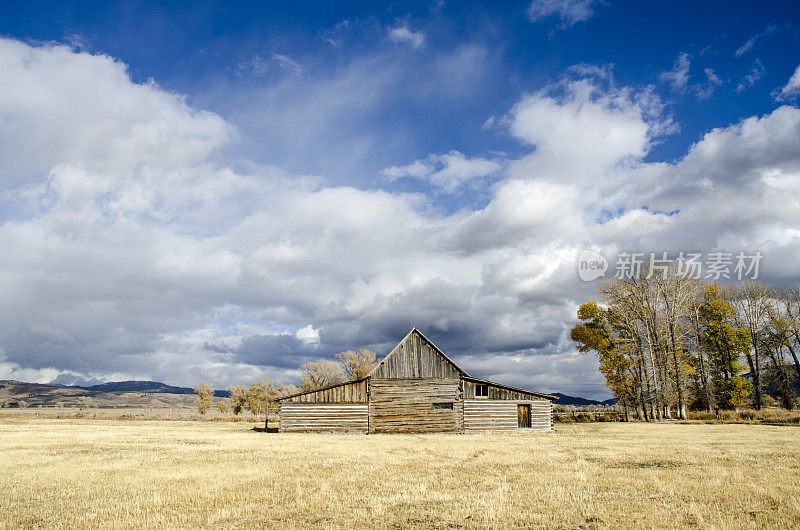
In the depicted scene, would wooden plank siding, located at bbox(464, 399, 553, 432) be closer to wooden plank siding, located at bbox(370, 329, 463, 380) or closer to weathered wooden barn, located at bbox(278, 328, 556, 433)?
weathered wooden barn, located at bbox(278, 328, 556, 433)

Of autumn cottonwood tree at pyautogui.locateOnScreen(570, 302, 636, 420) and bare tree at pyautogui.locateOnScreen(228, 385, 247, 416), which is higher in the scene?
autumn cottonwood tree at pyautogui.locateOnScreen(570, 302, 636, 420)

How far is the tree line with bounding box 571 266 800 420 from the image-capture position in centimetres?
4588

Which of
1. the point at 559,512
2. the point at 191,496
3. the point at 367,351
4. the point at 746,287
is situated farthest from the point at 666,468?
the point at 367,351

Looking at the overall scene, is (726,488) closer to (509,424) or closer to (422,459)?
(422,459)

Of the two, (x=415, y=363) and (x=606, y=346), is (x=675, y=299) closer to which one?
(x=606, y=346)

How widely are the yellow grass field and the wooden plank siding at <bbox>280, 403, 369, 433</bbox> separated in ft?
57.3

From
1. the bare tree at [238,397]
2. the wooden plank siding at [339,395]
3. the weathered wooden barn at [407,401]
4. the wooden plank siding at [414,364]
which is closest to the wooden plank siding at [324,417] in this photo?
the weathered wooden barn at [407,401]

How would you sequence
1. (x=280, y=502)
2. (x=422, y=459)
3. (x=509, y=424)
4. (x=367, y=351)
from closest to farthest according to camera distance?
(x=280, y=502) → (x=422, y=459) → (x=509, y=424) → (x=367, y=351)

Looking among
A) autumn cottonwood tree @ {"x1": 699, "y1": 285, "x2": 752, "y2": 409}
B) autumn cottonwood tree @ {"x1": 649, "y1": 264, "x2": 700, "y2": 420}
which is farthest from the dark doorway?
autumn cottonwood tree @ {"x1": 699, "y1": 285, "x2": 752, "y2": 409}

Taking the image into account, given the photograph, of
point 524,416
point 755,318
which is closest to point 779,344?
point 755,318

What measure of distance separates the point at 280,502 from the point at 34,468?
11388mm

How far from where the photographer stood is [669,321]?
150ft

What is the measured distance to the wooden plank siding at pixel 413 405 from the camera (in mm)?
38812

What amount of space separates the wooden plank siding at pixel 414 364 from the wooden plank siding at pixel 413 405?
0.48m
